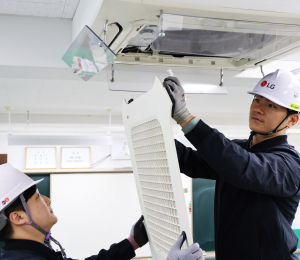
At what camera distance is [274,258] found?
1.42 m

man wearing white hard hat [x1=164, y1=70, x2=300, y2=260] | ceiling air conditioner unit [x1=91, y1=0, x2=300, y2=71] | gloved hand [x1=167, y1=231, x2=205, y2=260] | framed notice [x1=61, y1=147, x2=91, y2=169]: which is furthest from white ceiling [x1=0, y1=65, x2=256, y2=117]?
framed notice [x1=61, y1=147, x2=91, y2=169]

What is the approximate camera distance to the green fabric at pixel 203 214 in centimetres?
600

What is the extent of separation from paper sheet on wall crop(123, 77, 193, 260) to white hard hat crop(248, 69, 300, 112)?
64cm

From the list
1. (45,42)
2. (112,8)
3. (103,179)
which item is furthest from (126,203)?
(112,8)

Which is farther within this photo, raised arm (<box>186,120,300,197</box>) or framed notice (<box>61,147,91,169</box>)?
framed notice (<box>61,147,91,169</box>)

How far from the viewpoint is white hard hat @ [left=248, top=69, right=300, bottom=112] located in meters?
1.52

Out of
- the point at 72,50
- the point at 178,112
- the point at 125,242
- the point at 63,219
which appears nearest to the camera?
the point at 178,112

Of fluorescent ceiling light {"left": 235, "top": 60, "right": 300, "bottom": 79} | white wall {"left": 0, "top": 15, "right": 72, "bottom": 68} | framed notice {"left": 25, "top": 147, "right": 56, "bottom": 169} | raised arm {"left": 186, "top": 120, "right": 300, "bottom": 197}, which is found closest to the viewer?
raised arm {"left": 186, "top": 120, "right": 300, "bottom": 197}

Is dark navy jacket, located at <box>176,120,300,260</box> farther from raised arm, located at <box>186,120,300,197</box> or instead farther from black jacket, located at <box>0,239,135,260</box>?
black jacket, located at <box>0,239,135,260</box>

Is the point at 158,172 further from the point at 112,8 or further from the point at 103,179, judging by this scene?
the point at 103,179

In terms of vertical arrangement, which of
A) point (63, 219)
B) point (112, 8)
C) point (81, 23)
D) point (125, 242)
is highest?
point (81, 23)

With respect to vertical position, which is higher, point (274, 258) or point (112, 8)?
point (112, 8)

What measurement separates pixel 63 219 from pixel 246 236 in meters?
4.75

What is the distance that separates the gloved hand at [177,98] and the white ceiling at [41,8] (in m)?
1.36
